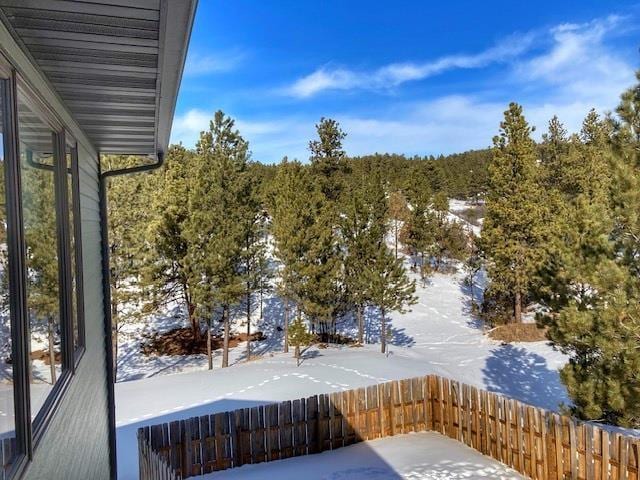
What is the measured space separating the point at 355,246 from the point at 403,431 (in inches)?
431

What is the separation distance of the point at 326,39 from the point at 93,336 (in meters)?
21.2

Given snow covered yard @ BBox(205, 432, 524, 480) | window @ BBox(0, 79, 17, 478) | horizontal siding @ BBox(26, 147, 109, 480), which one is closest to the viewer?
window @ BBox(0, 79, 17, 478)

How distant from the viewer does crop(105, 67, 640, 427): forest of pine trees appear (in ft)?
20.6

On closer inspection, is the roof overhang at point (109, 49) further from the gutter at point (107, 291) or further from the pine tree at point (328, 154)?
the pine tree at point (328, 154)

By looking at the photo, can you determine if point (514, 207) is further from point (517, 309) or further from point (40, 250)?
point (40, 250)

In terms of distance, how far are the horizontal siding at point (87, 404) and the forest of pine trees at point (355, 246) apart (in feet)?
18.5

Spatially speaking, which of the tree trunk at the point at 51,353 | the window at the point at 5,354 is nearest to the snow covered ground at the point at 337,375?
the tree trunk at the point at 51,353

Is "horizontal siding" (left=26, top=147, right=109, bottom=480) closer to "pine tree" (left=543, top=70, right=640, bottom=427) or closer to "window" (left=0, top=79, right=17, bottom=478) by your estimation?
"window" (left=0, top=79, right=17, bottom=478)

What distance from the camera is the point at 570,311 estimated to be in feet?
22.2

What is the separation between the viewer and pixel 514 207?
20344 millimetres

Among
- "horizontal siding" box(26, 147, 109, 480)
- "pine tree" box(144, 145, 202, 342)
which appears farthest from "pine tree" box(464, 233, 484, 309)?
"horizontal siding" box(26, 147, 109, 480)

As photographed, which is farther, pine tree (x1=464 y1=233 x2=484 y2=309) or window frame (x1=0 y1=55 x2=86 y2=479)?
pine tree (x1=464 y1=233 x2=484 y2=309)

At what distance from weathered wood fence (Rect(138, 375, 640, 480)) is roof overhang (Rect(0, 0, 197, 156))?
13.7ft

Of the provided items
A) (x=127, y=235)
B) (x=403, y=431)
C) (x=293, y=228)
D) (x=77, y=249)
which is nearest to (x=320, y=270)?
(x=293, y=228)
